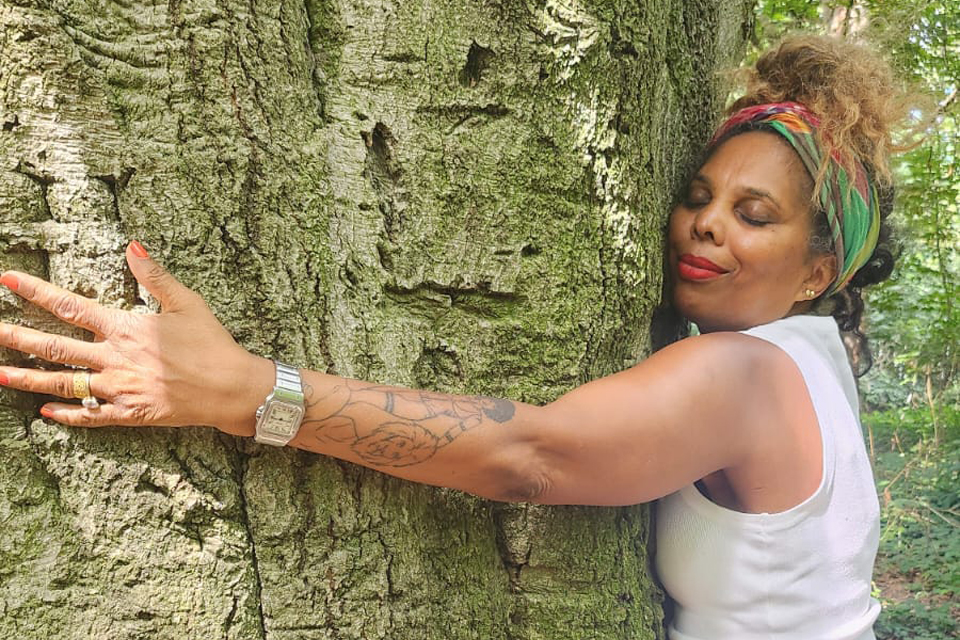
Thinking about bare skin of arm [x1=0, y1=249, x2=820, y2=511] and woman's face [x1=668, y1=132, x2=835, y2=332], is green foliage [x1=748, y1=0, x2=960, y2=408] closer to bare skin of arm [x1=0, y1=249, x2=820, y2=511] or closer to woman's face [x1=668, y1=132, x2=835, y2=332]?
woman's face [x1=668, y1=132, x2=835, y2=332]

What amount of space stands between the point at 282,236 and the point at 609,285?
0.85 metres

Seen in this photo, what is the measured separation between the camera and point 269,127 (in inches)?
65.0

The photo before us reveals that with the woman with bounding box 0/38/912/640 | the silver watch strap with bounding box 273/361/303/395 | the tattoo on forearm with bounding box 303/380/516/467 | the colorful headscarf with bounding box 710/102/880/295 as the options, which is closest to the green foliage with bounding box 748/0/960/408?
the colorful headscarf with bounding box 710/102/880/295

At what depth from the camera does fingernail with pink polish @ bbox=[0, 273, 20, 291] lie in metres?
1.47

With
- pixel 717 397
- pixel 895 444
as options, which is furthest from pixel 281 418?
pixel 895 444

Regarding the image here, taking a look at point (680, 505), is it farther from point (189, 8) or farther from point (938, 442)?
point (938, 442)

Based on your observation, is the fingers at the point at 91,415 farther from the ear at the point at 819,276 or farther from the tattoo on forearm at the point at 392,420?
the ear at the point at 819,276

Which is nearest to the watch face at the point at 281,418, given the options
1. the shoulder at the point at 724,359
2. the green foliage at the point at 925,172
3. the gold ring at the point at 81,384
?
the gold ring at the point at 81,384

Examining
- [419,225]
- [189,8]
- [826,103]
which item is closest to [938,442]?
[826,103]

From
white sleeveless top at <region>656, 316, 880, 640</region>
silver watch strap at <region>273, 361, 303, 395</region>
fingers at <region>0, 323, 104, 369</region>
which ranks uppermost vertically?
silver watch strap at <region>273, 361, 303, 395</region>

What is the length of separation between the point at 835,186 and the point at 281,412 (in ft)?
5.29

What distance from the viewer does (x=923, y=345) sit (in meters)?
7.30

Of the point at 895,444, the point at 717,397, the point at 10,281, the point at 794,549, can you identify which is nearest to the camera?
the point at 10,281

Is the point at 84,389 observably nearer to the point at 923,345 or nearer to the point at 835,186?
the point at 835,186
